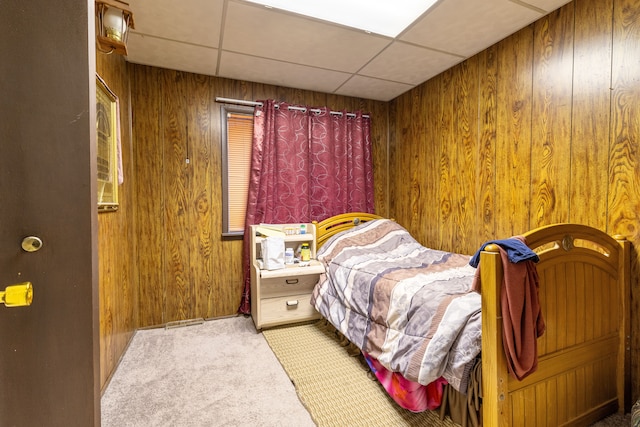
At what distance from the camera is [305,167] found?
3131mm

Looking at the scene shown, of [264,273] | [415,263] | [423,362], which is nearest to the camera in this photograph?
[423,362]

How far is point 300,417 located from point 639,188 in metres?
2.18

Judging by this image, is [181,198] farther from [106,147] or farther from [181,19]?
[181,19]

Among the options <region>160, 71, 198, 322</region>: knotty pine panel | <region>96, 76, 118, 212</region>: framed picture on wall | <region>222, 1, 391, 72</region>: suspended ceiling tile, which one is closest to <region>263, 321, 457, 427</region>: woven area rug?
<region>160, 71, 198, 322</region>: knotty pine panel

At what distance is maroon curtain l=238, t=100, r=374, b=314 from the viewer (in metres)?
2.95

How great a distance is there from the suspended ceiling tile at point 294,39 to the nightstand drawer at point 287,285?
194cm

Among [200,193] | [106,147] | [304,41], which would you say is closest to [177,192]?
[200,193]

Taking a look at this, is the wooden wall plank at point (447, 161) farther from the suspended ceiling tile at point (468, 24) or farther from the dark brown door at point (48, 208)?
the dark brown door at point (48, 208)

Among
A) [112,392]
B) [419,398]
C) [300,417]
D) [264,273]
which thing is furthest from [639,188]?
[112,392]

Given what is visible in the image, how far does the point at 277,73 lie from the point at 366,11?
106 cm

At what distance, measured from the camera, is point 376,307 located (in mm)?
1842

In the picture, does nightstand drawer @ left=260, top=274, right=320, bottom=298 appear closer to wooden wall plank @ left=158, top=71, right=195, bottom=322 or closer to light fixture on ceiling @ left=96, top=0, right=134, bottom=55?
wooden wall plank @ left=158, top=71, right=195, bottom=322

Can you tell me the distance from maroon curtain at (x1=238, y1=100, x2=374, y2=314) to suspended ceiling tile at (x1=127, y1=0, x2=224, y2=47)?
885 millimetres

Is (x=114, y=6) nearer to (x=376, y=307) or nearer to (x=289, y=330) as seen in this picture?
(x=376, y=307)
